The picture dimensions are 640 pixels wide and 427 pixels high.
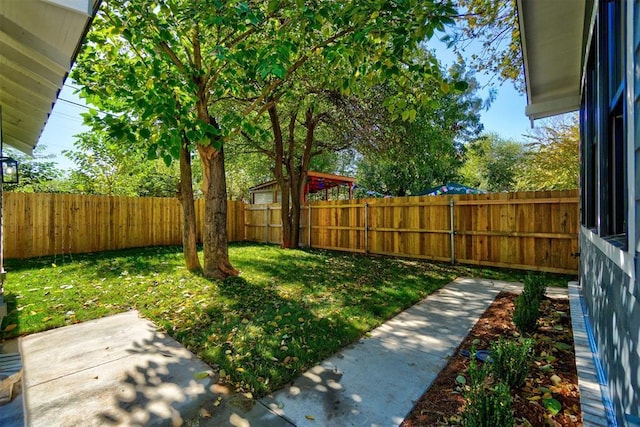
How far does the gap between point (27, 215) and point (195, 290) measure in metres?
6.28

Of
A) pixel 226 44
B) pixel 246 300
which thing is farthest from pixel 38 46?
pixel 246 300

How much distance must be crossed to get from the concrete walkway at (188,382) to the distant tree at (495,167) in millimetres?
21663

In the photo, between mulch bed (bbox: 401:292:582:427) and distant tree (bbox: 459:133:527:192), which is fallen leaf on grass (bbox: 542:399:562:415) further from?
distant tree (bbox: 459:133:527:192)

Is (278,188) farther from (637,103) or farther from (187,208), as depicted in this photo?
(637,103)

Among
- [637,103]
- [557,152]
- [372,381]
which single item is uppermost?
[557,152]

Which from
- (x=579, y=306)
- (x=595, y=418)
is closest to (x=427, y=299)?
(x=579, y=306)

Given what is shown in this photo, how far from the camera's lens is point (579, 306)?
3365 mm

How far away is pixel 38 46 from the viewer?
6.92ft

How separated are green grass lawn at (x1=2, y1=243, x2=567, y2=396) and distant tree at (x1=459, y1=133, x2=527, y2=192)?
19.1 meters

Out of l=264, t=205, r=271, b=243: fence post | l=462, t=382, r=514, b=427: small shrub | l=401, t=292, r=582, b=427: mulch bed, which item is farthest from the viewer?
l=264, t=205, r=271, b=243: fence post

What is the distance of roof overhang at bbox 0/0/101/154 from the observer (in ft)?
5.77

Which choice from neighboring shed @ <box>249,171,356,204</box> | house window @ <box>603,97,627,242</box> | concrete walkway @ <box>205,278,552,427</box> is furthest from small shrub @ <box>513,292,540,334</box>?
neighboring shed @ <box>249,171,356,204</box>

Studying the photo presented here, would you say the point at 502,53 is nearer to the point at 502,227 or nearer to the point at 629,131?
the point at 502,227

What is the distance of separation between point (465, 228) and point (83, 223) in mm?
10140
